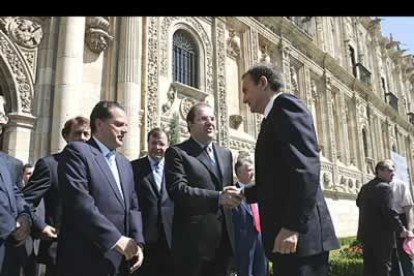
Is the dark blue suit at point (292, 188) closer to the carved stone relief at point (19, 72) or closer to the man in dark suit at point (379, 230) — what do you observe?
the man in dark suit at point (379, 230)

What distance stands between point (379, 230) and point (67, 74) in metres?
6.61

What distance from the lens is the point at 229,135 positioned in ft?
39.9

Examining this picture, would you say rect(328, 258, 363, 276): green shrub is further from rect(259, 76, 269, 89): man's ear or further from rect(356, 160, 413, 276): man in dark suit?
rect(259, 76, 269, 89): man's ear

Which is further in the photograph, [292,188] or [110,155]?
[110,155]

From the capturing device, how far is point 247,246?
390cm

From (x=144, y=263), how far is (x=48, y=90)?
18.1 feet

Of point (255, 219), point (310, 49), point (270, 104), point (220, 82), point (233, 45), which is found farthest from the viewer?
point (310, 49)

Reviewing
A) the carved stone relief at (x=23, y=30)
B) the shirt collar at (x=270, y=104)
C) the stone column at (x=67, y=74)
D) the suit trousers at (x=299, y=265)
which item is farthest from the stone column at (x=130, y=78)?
the suit trousers at (x=299, y=265)

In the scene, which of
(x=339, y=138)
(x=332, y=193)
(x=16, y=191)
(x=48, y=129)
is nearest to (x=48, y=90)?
(x=48, y=129)

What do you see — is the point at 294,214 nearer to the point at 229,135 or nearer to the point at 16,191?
the point at 16,191

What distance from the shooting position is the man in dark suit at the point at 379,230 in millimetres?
4742

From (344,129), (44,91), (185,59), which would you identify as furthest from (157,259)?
(344,129)

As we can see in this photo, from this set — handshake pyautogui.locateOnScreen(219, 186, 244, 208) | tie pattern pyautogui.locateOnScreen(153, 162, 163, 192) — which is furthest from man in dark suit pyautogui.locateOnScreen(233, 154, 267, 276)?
handshake pyautogui.locateOnScreen(219, 186, 244, 208)

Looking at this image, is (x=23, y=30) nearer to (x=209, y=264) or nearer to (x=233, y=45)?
(x=209, y=264)
